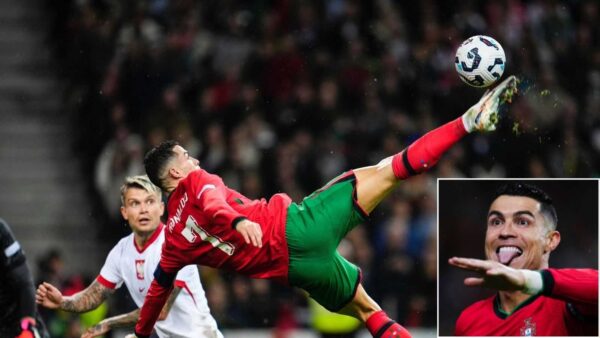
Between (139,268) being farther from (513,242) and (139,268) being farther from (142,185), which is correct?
(513,242)

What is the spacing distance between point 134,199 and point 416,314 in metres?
5.05

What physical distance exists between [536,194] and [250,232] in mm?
2799

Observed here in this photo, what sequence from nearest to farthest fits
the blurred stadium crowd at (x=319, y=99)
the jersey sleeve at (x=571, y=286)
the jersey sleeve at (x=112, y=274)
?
the jersey sleeve at (x=571, y=286)
the jersey sleeve at (x=112, y=274)
the blurred stadium crowd at (x=319, y=99)

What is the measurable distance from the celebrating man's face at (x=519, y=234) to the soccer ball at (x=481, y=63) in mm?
860

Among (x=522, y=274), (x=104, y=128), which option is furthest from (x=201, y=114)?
(x=522, y=274)

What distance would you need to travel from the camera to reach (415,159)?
8594 millimetres

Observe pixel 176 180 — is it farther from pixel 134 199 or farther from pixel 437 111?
pixel 437 111

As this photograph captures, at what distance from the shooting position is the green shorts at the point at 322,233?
861 centimetres

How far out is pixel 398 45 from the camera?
16625 mm

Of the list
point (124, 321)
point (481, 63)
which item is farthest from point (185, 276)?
point (481, 63)

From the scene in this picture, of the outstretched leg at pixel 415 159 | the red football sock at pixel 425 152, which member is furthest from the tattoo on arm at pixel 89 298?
the red football sock at pixel 425 152

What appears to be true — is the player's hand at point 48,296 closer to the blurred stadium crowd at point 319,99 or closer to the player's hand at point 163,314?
the player's hand at point 163,314

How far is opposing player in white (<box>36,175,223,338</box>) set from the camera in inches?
366

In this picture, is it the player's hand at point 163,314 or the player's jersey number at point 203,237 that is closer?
the player's jersey number at point 203,237
